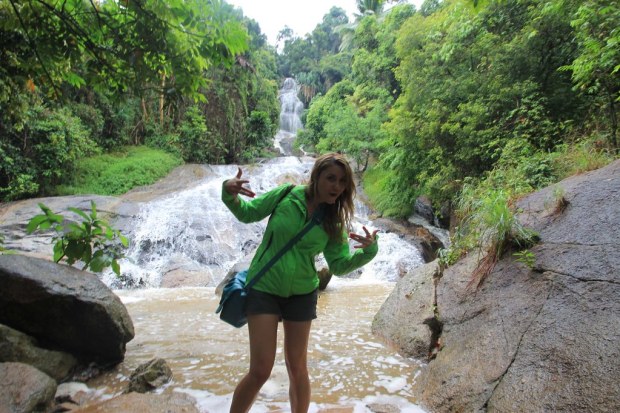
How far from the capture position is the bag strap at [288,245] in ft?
6.66

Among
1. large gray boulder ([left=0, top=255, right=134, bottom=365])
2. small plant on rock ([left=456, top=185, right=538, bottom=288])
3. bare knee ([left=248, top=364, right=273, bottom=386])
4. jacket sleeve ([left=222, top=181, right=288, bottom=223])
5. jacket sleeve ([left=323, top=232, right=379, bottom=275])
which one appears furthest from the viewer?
small plant on rock ([left=456, top=185, right=538, bottom=288])

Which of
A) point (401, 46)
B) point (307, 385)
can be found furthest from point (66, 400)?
point (401, 46)

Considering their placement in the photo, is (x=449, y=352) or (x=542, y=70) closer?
(x=449, y=352)

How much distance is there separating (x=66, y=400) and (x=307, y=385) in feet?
6.83

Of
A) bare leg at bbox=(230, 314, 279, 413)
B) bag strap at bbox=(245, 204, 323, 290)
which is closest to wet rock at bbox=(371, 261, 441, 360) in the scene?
bare leg at bbox=(230, 314, 279, 413)

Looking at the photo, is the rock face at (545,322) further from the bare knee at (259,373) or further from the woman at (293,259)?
the bare knee at (259,373)

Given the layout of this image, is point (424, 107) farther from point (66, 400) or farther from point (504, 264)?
point (66, 400)

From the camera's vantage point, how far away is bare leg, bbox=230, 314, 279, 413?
77.6 inches

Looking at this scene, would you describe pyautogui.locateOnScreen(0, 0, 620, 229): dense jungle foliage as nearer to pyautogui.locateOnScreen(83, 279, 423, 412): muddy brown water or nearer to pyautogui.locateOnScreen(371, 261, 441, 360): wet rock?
pyautogui.locateOnScreen(371, 261, 441, 360): wet rock

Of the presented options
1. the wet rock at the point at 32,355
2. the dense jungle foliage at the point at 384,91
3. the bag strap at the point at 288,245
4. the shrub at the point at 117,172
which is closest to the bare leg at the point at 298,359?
the bag strap at the point at 288,245

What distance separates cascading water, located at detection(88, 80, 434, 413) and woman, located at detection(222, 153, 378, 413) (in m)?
0.93

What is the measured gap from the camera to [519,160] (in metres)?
6.82

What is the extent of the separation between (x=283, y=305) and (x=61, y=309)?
2.48 metres

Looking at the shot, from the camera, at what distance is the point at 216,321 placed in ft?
17.8
